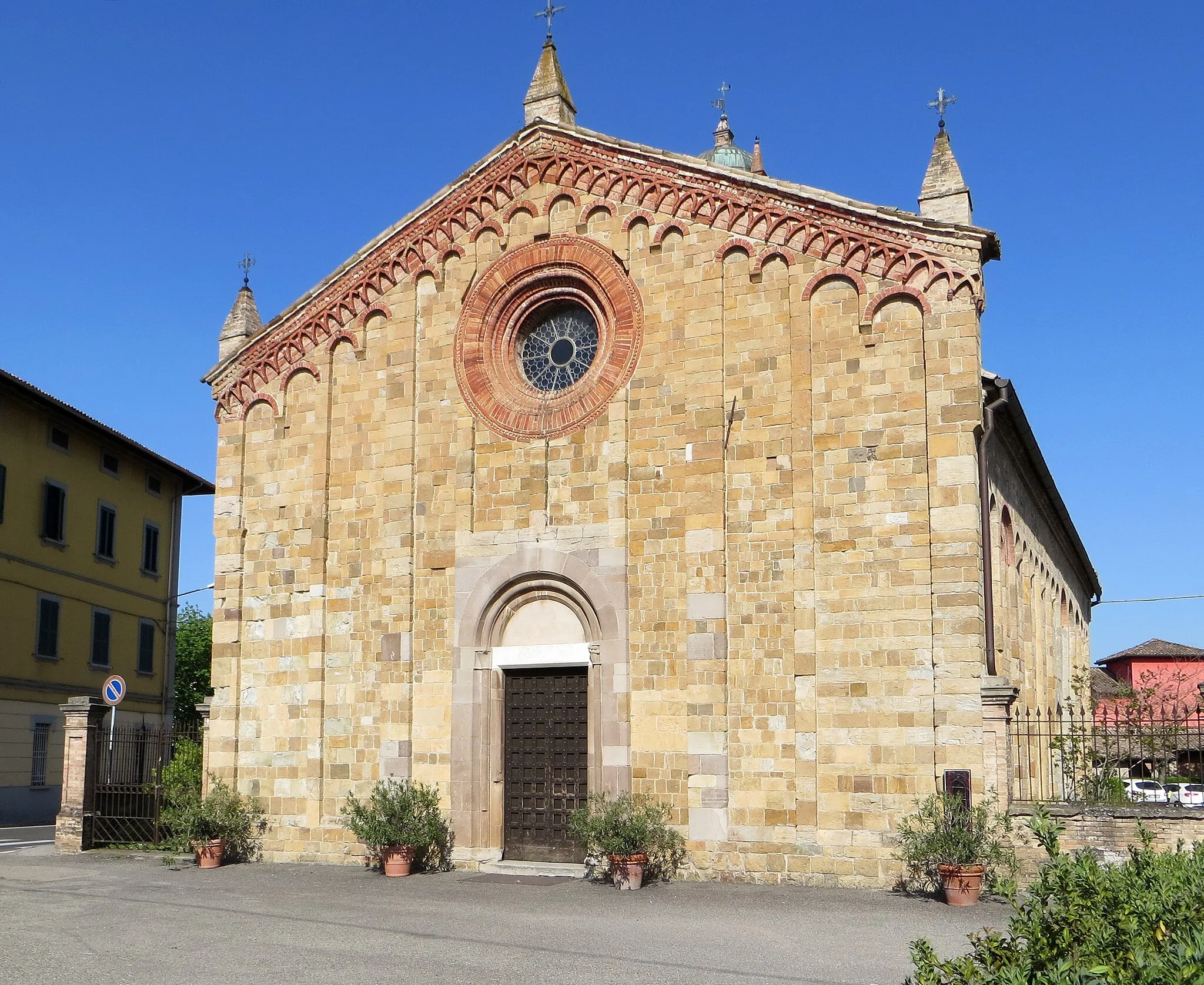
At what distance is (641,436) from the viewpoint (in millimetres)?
15617

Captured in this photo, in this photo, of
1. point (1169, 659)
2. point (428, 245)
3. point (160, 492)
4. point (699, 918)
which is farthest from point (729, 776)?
point (1169, 659)

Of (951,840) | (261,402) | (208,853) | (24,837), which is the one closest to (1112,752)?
(951,840)

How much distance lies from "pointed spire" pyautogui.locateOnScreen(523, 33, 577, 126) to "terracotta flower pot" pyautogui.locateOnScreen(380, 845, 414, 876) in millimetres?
10550

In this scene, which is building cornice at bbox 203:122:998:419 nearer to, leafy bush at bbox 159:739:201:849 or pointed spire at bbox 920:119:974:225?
pointed spire at bbox 920:119:974:225

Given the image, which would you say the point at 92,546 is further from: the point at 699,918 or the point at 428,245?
the point at 699,918

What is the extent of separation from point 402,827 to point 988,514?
8711mm

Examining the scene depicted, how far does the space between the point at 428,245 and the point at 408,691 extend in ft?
22.1

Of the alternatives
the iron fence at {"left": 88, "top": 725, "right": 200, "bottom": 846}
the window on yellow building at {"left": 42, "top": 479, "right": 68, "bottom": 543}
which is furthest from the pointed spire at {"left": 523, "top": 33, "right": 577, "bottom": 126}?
the window on yellow building at {"left": 42, "top": 479, "right": 68, "bottom": 543}

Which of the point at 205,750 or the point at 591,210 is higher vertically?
the point at 591,210

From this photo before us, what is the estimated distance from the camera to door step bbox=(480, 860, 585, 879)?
15023mm

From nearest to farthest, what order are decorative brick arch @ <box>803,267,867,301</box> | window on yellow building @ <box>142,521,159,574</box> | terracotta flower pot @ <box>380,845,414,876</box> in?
decorative brick arch @ <box>803,267,867,301</box> → terracotta flower pot @ <box>380,845,414,876</box> → window on yellow building @ <box>142,521,159,574</box>

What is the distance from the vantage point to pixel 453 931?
10.9 metres

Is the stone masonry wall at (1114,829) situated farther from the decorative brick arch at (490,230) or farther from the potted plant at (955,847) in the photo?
the decorative brick arch at (490,230)

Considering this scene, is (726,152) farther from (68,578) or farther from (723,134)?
(68,578)
